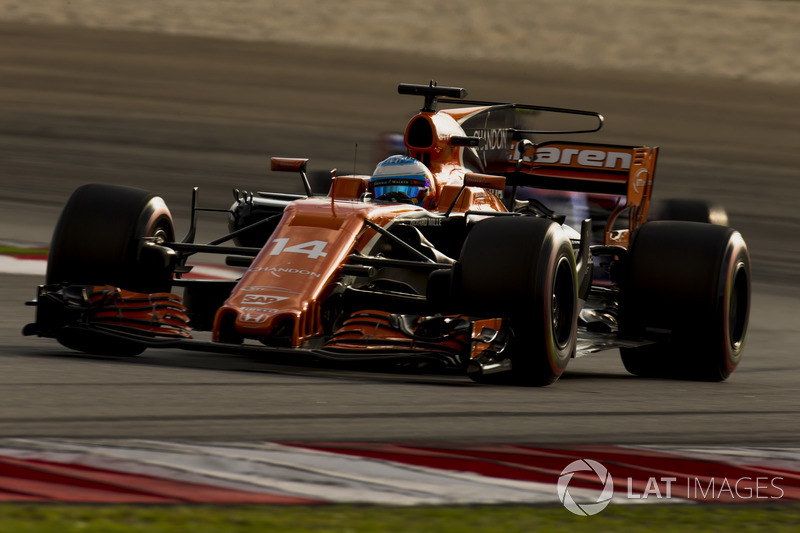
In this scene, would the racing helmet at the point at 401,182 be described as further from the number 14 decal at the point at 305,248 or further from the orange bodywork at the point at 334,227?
the number 14 decal at the point at 305,248

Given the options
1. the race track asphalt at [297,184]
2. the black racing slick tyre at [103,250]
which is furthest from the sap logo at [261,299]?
the black racing slick tyre at [103,250]

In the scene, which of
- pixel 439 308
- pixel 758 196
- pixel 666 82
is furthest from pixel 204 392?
pixel 666 82

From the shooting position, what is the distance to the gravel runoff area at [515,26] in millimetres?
41938

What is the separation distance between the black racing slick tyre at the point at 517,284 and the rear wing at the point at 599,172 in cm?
296

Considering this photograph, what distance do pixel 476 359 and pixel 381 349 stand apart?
51 centimetres

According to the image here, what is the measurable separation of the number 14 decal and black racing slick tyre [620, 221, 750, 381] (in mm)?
2254

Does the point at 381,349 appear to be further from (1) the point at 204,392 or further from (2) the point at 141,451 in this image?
(2) the point at 141,451

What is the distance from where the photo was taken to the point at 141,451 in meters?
5.25

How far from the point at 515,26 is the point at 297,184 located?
27.1 m

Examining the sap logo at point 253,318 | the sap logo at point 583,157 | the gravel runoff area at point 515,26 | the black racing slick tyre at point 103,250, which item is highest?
the gravel runoff area at point 515,26

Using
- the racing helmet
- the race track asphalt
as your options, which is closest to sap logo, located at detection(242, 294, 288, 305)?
the race track asphalt

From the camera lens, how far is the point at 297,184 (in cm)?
2067

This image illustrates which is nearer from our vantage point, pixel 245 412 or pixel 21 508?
pixel 21 508

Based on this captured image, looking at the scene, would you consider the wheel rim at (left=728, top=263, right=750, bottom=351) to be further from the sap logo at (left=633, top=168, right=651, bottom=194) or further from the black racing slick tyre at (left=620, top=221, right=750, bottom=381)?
the sap logo at (left=633, top=168, right=651, bottom=194)
